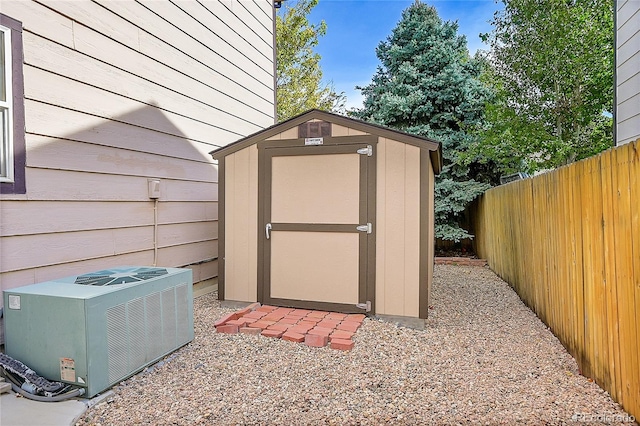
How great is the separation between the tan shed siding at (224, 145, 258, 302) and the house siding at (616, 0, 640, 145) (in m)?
4.01

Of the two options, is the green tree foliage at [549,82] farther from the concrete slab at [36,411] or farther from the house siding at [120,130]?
the concrete slab at [36,411]

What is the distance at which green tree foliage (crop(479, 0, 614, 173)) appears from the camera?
6.82 metres

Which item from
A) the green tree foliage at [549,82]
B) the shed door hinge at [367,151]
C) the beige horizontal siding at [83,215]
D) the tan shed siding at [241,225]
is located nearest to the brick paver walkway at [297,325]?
the tan shed siding at [241,225]

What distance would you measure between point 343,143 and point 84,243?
2554 mm

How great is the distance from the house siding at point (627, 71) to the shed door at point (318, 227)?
2778mm

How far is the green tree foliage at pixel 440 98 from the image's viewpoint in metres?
8.54

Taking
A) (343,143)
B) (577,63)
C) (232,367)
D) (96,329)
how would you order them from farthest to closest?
(577,63) < (343,143) < (232,367) < (96,329)

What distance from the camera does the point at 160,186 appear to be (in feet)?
13.8

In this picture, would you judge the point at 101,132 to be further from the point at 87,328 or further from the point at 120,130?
the point at 87,328

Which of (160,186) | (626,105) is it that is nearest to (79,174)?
(160,186)

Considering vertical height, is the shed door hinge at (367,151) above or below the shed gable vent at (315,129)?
below

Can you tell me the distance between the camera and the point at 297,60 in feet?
44.5

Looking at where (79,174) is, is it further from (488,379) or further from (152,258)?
(488,379)

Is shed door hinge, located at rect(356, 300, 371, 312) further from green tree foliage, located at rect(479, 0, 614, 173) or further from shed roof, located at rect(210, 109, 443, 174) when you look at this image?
green tree foliage, located at rect(479, 0, 614, 173)
